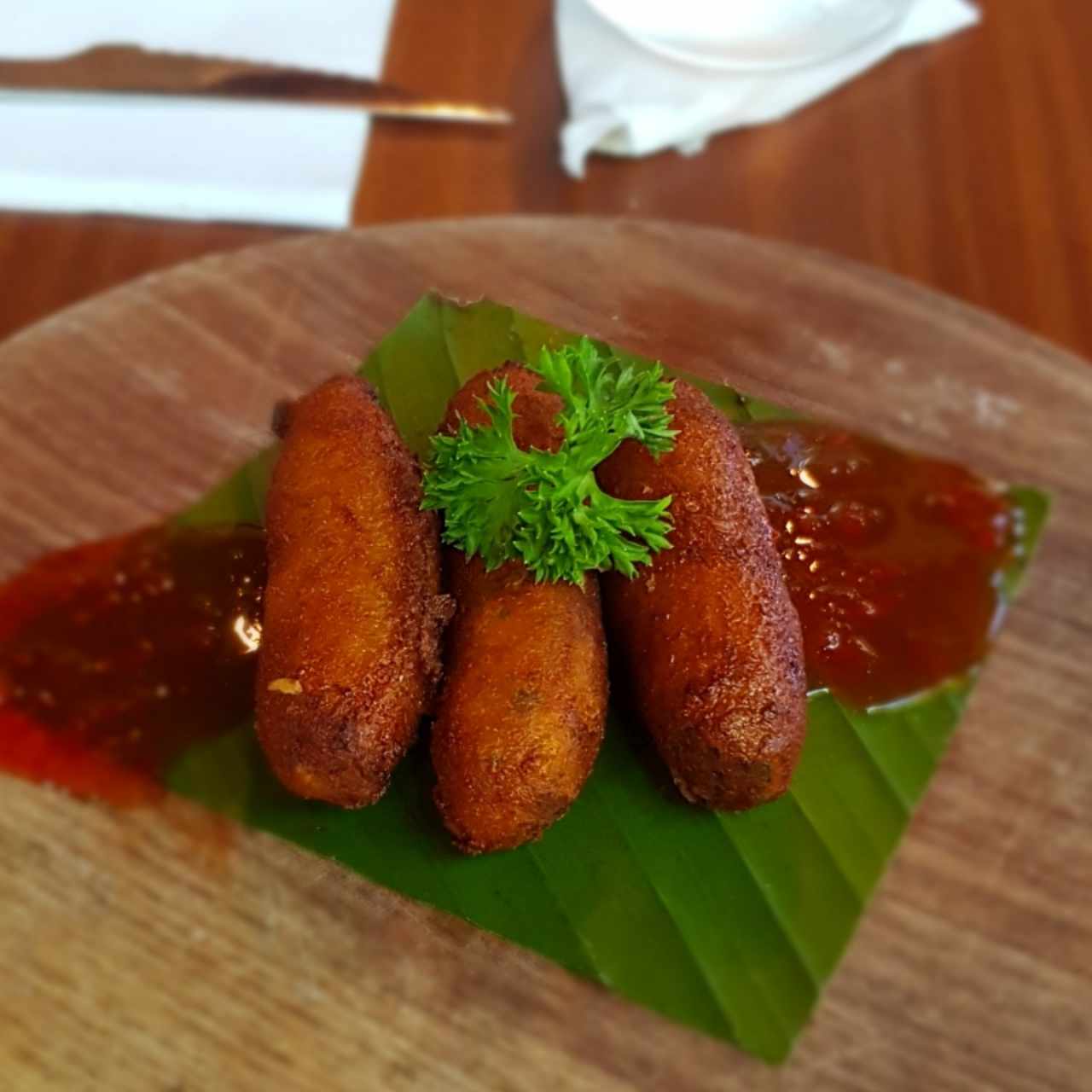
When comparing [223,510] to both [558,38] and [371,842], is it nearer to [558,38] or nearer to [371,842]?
[371,842]

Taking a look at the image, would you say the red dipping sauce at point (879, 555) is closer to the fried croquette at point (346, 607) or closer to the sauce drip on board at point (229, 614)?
the sauce drip on board at point (229, 614)

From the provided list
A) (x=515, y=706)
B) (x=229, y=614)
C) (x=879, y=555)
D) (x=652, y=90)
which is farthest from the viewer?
(x=652, y=90)

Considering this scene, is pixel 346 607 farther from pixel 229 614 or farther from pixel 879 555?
pixel 879 555

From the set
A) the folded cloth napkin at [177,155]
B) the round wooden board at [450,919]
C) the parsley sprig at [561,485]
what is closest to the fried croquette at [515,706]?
the parsley sprig at [561,485]

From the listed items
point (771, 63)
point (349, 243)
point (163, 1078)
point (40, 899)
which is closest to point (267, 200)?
point (349, 243)

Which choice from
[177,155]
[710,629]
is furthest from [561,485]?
[177,155]
